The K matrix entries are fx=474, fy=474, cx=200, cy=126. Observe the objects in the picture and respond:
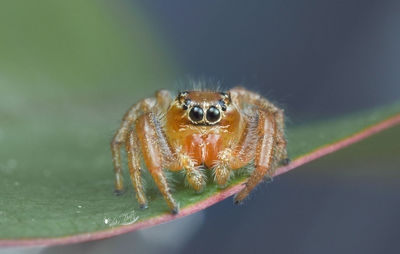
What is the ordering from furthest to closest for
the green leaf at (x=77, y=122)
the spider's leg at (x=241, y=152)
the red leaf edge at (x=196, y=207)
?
the spider's leg at (x=241, y=152)
the green leaf at (x=77, y=122)
the red leaf edge at (x=196, y=207)

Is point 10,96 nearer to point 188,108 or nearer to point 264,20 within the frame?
point 188,108

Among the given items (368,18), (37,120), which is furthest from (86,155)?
(368,18)

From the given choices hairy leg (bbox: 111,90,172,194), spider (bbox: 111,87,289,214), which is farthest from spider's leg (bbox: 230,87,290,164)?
hairy leg (bbox: 111,90,172,194)

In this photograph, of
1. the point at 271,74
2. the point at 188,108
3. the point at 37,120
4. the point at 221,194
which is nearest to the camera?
the point at 221,194

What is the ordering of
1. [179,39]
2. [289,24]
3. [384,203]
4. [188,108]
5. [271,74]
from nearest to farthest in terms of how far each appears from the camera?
[188,108]
[384,203]
[271,74]
[289,24]
[179,39]

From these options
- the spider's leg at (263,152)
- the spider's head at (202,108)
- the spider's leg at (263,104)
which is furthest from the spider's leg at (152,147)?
the spider's leg at (263,104)

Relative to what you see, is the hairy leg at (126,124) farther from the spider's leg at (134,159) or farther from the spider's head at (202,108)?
the spider's head at (202,108)

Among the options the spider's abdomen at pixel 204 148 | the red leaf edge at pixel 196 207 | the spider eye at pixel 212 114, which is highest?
the spider eye at pixel 212 114

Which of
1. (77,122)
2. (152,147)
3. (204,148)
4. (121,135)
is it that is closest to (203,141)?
(204,148)
